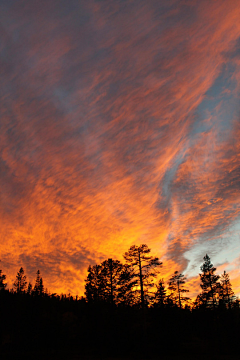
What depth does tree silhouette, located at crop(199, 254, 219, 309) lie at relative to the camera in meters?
39.3

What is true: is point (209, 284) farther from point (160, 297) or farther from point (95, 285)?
point (95, 285)

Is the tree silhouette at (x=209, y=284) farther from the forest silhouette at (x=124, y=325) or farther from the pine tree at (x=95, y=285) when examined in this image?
the pine tree at (x=95, y=285)

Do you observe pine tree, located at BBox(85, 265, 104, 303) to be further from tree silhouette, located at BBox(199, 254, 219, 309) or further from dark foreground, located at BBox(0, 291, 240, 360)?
tree silhouette, located at BBox(199, 254, 219, 309)

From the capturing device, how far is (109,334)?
3606cm

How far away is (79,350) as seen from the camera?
39.3 m

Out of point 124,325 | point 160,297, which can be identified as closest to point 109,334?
point 124,325

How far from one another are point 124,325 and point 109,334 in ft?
10.7

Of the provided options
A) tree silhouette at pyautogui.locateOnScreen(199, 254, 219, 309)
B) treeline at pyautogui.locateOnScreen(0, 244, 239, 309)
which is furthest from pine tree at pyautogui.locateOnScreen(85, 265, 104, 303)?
tree silhouette at pyautogui.locateOnScreen(199, 254, 219, 309)

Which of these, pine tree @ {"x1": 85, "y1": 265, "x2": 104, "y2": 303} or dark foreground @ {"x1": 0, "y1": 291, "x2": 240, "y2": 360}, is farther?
pine tree @ {"x1": 85, "y1": 265, "x2": 104, "y2": 303}

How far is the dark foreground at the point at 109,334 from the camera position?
33.1 metres

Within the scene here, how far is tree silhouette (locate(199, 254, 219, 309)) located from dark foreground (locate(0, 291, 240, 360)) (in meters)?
1.72

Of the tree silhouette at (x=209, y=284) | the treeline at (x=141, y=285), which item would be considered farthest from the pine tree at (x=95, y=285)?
the tree silhouette at (x=209, y=284)

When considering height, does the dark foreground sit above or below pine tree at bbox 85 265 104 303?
below

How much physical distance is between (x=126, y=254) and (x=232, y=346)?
22.0 m
